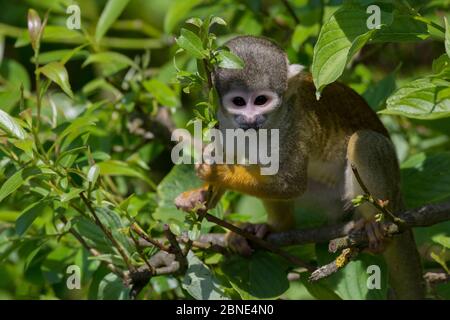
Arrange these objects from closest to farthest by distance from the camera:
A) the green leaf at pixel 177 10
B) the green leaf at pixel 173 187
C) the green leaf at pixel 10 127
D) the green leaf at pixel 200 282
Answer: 1. the green leaf at pixel 10 127
2. the green leaf at pixel 200 282
3. the green leaf at pixel 173 187
4. the green leaf at pixel 177 10

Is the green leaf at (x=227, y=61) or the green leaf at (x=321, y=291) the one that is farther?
the green leaf at (x=321, y=291)

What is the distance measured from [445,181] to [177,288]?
4.49 ft

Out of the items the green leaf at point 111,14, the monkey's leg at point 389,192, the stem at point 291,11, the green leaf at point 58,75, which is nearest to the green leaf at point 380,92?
the monkey's leg at point 389,192

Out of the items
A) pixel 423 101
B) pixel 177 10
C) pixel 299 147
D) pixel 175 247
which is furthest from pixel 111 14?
pixel 423 101

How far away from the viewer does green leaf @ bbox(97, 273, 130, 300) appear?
11.0 ft

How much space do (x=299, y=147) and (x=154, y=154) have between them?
103 cm

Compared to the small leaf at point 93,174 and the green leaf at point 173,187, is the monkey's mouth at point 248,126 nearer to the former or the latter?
the green leaf at point 173,187

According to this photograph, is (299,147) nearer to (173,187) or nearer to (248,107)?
(248,107)

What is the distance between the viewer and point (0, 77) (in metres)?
4.73

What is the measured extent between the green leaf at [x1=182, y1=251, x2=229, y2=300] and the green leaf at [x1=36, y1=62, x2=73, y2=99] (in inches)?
34.0

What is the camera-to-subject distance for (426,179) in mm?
3631

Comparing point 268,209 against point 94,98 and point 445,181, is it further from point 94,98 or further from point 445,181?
point 94,98

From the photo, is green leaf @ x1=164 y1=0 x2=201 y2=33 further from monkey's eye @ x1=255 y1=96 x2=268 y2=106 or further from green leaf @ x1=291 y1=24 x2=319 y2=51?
monkey's eye @ x1=255 y1=96 x2=268 y2=106

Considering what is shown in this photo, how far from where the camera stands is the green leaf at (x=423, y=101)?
2487 millimetres
